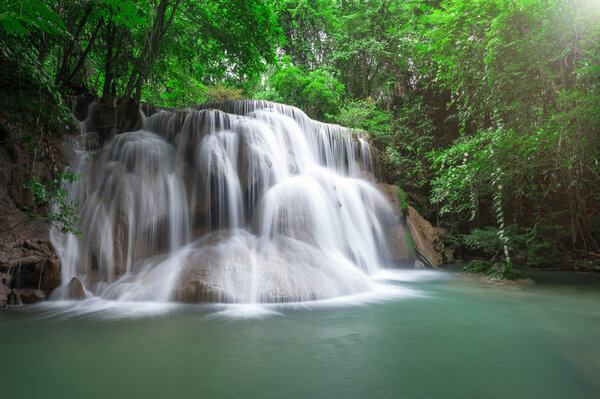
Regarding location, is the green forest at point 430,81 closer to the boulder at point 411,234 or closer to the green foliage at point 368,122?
the green foliage at point 368,122

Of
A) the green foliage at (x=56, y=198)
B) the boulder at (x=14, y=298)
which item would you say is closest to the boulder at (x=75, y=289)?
the boulder at (x=14, y=298)

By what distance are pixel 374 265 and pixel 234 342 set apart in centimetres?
611

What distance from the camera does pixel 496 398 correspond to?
6.89ft

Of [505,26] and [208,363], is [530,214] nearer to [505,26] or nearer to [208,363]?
[505,26]

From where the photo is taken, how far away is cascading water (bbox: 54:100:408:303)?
5.29 m

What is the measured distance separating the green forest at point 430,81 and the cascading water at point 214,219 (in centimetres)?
169

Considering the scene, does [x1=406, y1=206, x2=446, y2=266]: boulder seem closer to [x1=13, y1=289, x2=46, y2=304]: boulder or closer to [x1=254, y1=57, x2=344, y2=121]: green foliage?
[x1=254, y1=57, x2=344, y2=121]: green foliage

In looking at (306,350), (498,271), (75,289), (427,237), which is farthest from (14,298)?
(427,237)

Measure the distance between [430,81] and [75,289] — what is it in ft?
36.9

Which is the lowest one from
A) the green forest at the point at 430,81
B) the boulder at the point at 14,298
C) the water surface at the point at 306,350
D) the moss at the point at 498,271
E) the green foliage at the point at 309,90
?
the water surface at the point at 306,350

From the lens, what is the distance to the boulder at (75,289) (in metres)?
5.02

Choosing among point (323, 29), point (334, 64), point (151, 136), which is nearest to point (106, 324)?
point (151, 136)

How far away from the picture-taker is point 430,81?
1033 centimetres

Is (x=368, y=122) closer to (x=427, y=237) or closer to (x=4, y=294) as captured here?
(x=427, y=237)
